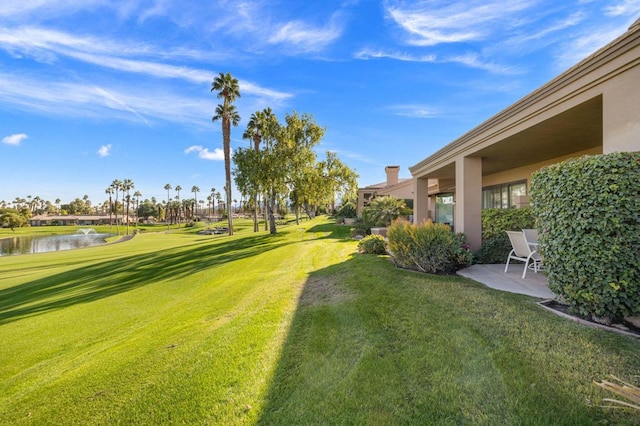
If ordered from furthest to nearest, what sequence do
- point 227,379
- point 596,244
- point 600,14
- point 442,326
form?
point 600,14 → point 442,326 → point 596,244 → point 227,379

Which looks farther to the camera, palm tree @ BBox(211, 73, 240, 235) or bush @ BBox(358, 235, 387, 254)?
palm tree @ BBox(211, 73, 240, 235)

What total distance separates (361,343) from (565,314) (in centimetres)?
279

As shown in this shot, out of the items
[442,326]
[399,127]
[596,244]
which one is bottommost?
[442,326]

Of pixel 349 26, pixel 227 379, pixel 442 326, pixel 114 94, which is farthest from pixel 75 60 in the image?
pixel 442 326

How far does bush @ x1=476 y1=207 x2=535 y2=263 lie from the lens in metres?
7.56

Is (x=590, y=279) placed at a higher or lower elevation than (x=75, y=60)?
lower

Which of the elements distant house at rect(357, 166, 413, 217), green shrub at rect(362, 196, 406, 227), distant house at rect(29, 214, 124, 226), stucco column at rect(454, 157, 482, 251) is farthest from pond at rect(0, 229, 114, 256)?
distant house at rect(29, 214, 124, 226)

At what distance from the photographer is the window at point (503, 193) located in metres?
11.9

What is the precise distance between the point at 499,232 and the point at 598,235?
4797mm

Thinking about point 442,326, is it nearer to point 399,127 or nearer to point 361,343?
point 361,343

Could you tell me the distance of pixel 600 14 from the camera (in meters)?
6.66

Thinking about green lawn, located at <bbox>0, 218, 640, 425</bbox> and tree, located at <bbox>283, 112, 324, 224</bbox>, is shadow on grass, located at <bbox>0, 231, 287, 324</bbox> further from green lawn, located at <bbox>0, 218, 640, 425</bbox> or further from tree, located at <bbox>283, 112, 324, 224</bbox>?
tree, located at <bbox>283, 112, 324, 224</bbox>

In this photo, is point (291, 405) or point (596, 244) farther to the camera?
point (596, 244)

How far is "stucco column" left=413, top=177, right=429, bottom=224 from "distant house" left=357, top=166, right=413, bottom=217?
8482 millimetres
